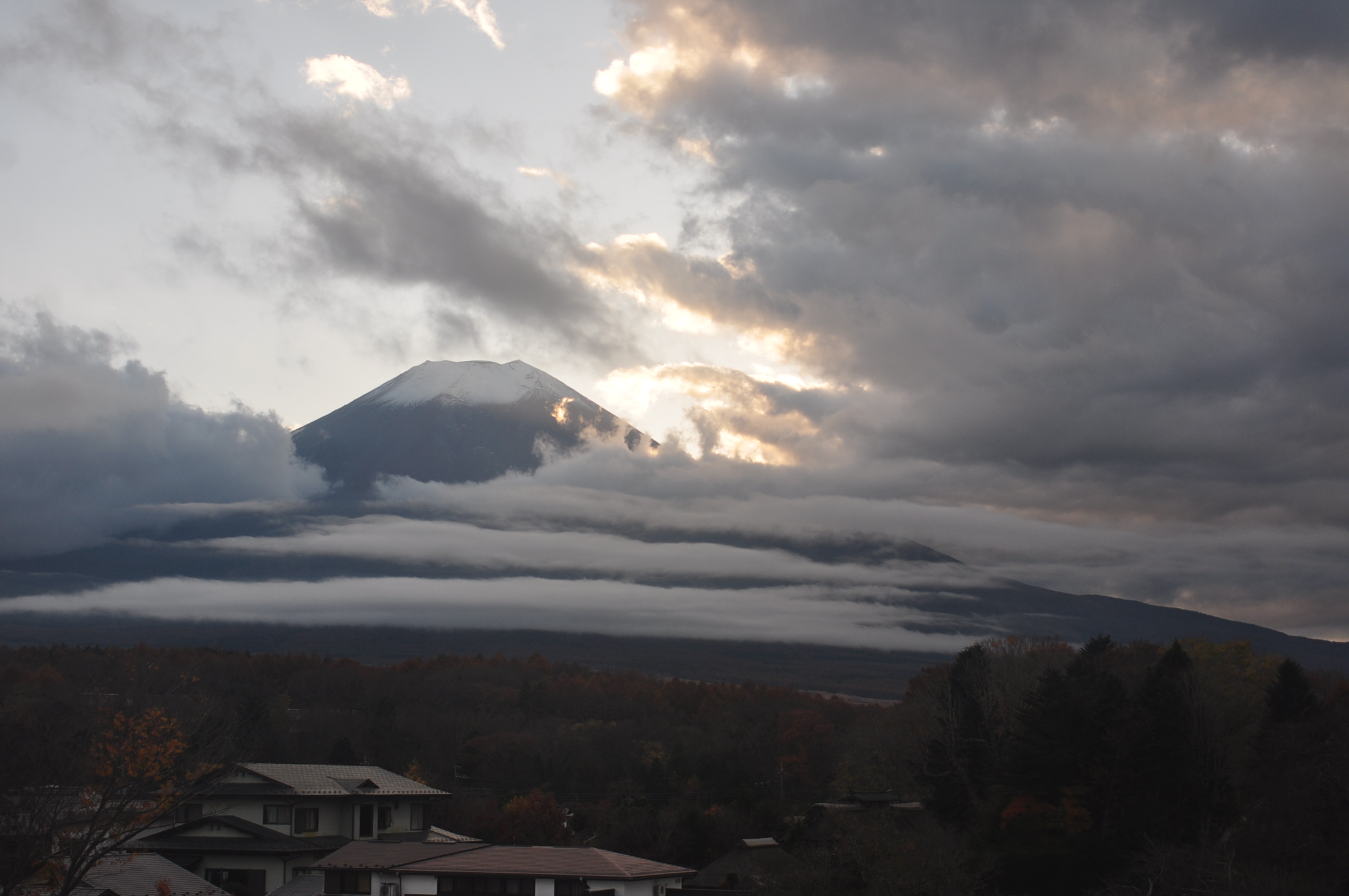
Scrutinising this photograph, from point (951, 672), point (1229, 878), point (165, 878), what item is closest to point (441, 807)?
point (165, 878)

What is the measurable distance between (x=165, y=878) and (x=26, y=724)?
14656mm

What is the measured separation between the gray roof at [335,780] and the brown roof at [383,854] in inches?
249

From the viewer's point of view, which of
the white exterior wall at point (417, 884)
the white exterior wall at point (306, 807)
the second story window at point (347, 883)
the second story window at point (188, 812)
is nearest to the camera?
the white exterior wall at point (417, 884)

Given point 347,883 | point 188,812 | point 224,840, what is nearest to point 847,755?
point 347,883

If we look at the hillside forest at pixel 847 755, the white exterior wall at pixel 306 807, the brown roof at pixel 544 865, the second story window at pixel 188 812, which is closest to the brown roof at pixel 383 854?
the brown roof at pixel 544 865

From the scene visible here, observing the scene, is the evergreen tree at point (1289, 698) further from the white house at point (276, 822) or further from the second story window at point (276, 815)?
the second story window at point (276, 815)

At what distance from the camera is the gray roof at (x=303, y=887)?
52031 mm

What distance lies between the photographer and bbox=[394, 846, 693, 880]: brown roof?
4856 cm

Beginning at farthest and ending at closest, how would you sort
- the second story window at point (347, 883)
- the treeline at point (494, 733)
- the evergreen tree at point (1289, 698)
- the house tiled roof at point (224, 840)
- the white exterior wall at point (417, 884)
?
the treeline at point (494, 733) → the house tiled roof at point (224, 840) → the second story window at point (347, 883) → the white exterior wall at point (417, 884) → the evergreen tree at point (1289, 698)

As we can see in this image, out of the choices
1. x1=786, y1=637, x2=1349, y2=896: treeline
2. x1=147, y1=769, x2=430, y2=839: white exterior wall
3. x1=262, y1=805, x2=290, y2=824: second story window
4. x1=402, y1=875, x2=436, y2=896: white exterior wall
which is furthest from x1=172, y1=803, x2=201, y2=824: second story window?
x1=786, y1=637, x2=1349, y2=896: treeline

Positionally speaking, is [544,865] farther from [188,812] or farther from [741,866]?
[188,812]

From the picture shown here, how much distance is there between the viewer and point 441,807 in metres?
80.9

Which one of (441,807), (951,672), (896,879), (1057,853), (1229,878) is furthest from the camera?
(441,807)

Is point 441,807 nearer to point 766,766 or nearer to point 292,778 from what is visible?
point 292,778
